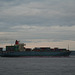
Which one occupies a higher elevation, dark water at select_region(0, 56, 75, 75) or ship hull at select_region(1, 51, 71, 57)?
ship hull at select_region(1, 51, 71, 57)

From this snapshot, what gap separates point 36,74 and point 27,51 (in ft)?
376

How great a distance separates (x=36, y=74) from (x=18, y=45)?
418 ft

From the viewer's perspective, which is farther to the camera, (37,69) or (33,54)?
(33,54)

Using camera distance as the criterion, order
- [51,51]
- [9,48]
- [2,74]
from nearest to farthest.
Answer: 1. [2,74]
2. [51,51]
3. [9,48]

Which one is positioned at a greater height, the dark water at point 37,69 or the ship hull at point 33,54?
the ship hull at point 33,54

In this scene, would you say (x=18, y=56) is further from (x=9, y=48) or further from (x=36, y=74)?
(x=36, y=74)

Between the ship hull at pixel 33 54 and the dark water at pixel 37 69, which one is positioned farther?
the ship hull at pixel 33 54

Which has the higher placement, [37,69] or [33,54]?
[33,54]

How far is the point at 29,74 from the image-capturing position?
44938mm

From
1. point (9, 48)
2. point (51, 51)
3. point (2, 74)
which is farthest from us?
point (9, 48)

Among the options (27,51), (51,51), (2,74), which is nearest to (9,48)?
(27,51)

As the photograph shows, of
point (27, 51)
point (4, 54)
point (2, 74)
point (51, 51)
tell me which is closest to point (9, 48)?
point (4, 54)

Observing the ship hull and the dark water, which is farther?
the ship hull

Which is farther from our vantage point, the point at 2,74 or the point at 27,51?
the point at 27,51
